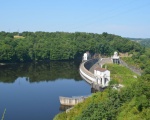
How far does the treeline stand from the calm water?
10.9 meters

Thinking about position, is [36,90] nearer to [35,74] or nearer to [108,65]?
[35,74]

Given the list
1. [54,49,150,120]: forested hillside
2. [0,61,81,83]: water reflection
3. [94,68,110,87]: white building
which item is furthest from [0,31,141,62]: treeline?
[54,49,150,120]: forested hillside

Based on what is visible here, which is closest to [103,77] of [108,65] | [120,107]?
[108,65]

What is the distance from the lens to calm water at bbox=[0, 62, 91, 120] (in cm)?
4097

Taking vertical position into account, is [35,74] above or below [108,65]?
below

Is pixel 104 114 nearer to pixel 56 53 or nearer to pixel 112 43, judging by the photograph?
pixel 56 53

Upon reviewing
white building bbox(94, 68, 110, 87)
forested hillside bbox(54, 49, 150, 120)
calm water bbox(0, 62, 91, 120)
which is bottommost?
calm water bbox(0, 62, 91, 120)

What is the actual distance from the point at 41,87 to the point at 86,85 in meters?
10.3

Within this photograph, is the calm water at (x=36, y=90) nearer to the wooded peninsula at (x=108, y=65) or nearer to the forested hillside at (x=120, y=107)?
the wooded peninsula at (x=108, y=65)

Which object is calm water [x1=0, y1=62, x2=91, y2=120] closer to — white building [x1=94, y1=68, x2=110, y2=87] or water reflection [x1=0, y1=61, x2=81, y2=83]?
water reflection [x1=0, y1=61, x2=81, y2=83]

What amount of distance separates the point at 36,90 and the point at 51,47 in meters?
54.5

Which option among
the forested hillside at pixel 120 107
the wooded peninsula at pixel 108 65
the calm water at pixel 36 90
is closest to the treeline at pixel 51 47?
the wooded peninsula at pixel 108 65

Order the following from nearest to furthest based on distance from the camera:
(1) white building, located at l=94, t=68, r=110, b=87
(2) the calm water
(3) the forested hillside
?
(3) the forested hillside
(2) the calm water
(1) white building, located at l=94, t=68, r=110, b=87

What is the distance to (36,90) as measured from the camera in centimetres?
5638
